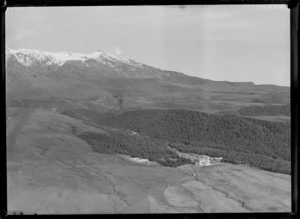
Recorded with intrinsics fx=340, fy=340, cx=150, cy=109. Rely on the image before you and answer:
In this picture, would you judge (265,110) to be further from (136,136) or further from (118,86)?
(118,86)

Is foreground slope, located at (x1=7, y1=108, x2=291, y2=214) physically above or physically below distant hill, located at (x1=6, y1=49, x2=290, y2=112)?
below

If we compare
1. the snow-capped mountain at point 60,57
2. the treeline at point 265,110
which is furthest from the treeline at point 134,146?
the treeline at point 265,110

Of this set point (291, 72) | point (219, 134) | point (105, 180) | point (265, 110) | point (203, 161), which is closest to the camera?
point (291, 72)

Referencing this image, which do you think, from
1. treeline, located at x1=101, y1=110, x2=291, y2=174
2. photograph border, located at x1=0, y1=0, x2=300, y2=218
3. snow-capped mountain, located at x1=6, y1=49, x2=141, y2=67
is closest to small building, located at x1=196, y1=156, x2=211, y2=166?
treeline, located at x1=101, y1=110, x2=291, y2=174

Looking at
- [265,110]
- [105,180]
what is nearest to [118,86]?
[105,180]

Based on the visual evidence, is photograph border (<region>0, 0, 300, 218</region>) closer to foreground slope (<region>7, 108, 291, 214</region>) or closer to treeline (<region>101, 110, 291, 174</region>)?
foreground slope (<region>7, 108, 291, 214</region>)

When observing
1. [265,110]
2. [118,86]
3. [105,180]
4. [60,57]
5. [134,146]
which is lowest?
[105,180]
